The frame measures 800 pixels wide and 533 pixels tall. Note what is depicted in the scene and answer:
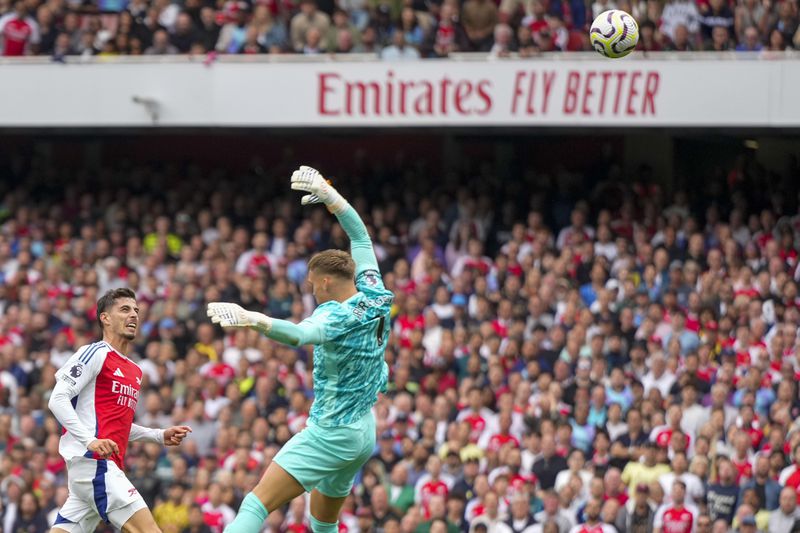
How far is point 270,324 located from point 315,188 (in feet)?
3.89

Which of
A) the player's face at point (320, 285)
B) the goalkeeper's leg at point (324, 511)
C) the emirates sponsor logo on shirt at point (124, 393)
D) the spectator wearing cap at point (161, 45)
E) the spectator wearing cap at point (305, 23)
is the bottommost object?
the goalkeeper's leg at point (324, 511)

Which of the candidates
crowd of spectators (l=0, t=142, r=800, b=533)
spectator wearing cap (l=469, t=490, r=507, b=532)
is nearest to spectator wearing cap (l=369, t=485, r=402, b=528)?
crowd of spectators (l=0, t=142, r=800, b=533)

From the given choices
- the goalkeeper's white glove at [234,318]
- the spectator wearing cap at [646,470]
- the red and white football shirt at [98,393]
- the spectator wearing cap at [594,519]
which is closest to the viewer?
the goalkeeper's white glove at [234,318]

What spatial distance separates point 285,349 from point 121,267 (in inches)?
132

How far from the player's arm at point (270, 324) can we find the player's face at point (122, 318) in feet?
5.19

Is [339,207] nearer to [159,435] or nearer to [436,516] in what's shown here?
[159,435]

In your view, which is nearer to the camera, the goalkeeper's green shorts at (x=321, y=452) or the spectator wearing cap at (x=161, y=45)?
the goalkeeper's green shorts at (x=321, y=452)

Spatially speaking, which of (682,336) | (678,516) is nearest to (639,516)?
(678,516)

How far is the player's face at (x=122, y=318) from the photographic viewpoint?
9.52m

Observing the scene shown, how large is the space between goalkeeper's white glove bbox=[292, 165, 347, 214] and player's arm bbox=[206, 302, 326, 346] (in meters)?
0.76

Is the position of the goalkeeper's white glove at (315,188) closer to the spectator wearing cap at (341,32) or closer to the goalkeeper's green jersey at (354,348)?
the goalkeeper's green jersey at (354,348)

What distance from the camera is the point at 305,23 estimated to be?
1930 cm

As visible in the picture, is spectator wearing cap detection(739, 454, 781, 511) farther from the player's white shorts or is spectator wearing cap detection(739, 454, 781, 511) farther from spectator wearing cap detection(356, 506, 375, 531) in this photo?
the player's white shorts

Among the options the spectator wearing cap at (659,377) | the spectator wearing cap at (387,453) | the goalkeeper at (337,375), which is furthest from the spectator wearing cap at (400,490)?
the goalkeeper at (337,375)
